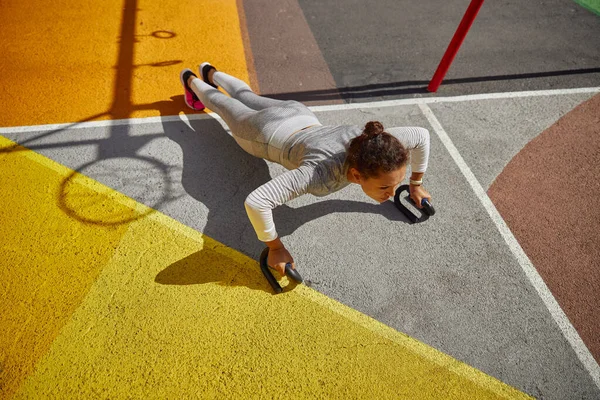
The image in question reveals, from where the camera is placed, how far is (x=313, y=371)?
8.59 feet

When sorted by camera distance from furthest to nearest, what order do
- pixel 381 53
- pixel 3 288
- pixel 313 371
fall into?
1. pixel 381 53
2. pixel 3 288
3. pixel 313 371

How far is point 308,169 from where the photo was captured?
2521 mm

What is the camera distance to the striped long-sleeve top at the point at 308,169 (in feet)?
8.09

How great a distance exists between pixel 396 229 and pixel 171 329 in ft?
6.98

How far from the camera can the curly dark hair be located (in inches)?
89.4

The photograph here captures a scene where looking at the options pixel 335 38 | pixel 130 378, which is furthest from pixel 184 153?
pixel 335 38

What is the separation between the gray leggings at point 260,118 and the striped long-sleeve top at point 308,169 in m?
0.13

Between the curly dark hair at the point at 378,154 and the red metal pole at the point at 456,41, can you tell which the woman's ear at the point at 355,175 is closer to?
the curly dark hair at the point at 378,154

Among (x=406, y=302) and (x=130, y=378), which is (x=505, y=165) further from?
(x=130, y=378)

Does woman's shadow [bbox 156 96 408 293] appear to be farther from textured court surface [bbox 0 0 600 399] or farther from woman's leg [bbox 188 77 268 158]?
woman's leg [bbox 188 77 268 158]

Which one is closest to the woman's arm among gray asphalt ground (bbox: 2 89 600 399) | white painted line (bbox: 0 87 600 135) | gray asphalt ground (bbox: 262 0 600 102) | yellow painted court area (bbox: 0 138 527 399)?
gray asphalt ground (bbox: 2 89 600 399)

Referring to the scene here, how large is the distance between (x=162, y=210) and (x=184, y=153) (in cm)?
76

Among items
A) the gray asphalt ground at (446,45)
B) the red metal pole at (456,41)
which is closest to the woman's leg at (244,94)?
the gray asphalt ground at (446,45)

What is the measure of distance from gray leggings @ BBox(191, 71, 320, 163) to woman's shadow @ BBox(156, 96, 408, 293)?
469mm
